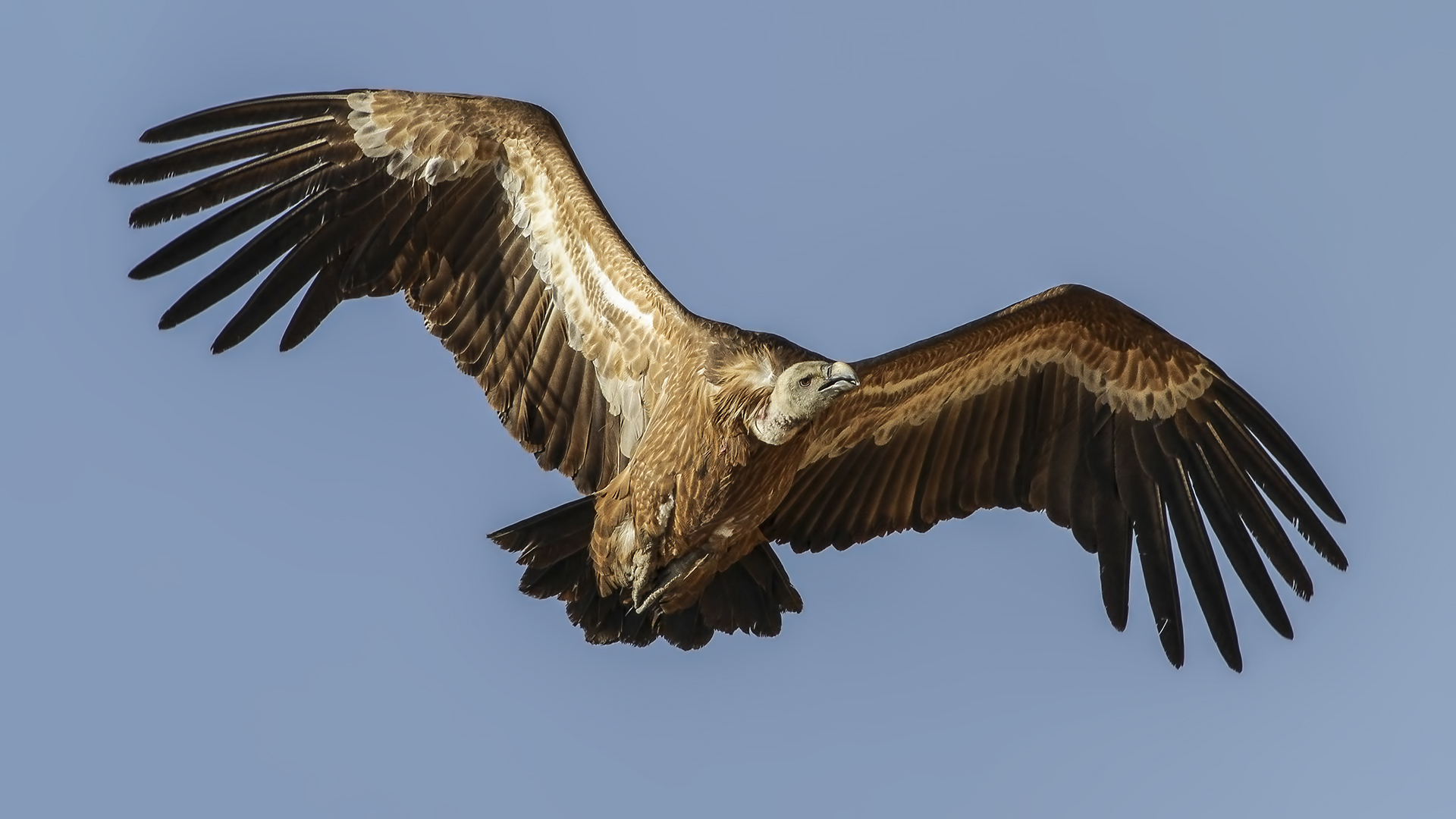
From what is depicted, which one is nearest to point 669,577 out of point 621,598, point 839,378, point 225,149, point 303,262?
point 621,598

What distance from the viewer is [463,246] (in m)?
10.8

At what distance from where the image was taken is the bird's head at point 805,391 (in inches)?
369

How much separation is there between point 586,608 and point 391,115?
2.94 metres

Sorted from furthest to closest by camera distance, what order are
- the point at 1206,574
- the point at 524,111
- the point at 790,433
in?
the point at 1206,574 → the point at 524,111 → the point at 790,433

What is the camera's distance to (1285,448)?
11094mm

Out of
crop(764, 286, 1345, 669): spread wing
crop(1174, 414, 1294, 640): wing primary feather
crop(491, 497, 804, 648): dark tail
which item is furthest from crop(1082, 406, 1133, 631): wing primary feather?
crop(491, 497, 804, 648): dark tail

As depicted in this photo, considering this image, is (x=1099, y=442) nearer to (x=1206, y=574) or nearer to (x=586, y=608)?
(x=1206, y=574)

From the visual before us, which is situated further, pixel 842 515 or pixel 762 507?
pixel 842 515

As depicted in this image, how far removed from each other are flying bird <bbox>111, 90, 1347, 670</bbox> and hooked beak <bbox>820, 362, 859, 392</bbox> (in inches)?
0.9

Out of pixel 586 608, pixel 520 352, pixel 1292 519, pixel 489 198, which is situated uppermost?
pixel 489 198

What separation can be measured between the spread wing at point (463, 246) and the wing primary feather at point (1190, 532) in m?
3.19

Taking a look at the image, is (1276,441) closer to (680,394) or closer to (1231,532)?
(1231,532)

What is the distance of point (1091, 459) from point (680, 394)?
9.33 feet

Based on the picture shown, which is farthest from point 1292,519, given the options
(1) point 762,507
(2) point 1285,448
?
(1) point 762,507
